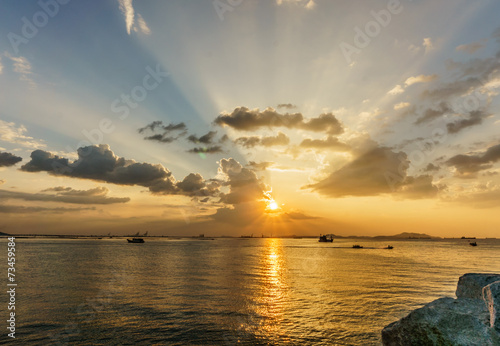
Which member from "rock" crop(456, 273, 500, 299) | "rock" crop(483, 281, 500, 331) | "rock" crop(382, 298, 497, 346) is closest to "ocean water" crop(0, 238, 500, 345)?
"rock" crop(456, 273, 500, 299)

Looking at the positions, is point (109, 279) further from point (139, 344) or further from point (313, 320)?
point (313, 320)

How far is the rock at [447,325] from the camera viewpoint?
11.0 metres

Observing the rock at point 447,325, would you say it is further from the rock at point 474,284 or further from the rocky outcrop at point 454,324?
the rock at point 474,284

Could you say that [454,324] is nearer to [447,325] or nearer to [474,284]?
[447,325]

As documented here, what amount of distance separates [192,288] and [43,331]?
64.0 ft

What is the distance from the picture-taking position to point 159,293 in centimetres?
3603

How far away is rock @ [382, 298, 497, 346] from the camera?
1096 cm

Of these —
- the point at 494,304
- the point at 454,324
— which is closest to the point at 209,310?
the point at 454,324

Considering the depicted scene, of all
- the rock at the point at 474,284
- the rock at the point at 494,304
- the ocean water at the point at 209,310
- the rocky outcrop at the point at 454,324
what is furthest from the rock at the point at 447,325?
the ocean water at the point at 209,310

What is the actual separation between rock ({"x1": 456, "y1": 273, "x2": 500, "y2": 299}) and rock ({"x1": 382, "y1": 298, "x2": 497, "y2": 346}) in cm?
607

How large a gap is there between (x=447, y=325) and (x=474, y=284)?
354 inches

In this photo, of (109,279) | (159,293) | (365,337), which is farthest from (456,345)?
(109,279)

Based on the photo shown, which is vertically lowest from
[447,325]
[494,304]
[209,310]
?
[209,310]

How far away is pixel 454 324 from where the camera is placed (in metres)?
11.6
